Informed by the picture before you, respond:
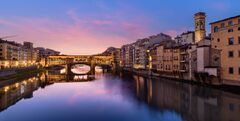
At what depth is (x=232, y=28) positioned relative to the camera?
1507 inches

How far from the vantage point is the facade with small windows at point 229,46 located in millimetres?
37100

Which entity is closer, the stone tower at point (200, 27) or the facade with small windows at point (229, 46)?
the facade with small windows at point (229, 46)

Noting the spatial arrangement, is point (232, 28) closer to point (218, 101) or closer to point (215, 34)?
point (215, 34)

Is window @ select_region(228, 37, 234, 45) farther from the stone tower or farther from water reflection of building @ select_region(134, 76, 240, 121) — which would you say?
the stone tower

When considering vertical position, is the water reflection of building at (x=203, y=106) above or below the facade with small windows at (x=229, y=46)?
below

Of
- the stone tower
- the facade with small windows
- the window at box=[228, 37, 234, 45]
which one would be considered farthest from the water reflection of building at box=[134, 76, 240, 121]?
the stone tower

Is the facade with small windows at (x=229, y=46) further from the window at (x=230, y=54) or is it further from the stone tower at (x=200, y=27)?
the stone tower at (x=200, y=27)

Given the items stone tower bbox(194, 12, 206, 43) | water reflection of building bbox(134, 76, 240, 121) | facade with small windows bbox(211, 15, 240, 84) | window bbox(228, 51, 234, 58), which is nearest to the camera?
water reflection of building bbox(134, 76, 240, 121)

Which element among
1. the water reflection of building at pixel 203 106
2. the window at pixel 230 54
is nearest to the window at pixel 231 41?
the window at pixel 230 54

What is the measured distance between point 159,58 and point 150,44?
915 inches

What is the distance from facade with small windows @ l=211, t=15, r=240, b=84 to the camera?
37100 mm

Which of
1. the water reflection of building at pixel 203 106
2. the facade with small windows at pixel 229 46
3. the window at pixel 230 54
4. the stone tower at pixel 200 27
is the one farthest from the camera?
the stone tower at pixel 200 27

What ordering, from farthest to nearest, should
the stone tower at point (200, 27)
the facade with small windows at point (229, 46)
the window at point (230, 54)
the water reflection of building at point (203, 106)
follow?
the stone tower at point (200, 27)
the window at point (230, 54)
the facade with small windows at point (229, 46)
the water reflection of building at point (203, 106)

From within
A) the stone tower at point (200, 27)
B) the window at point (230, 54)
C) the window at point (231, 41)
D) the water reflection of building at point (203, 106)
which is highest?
the stone tower at point (200, 27)
